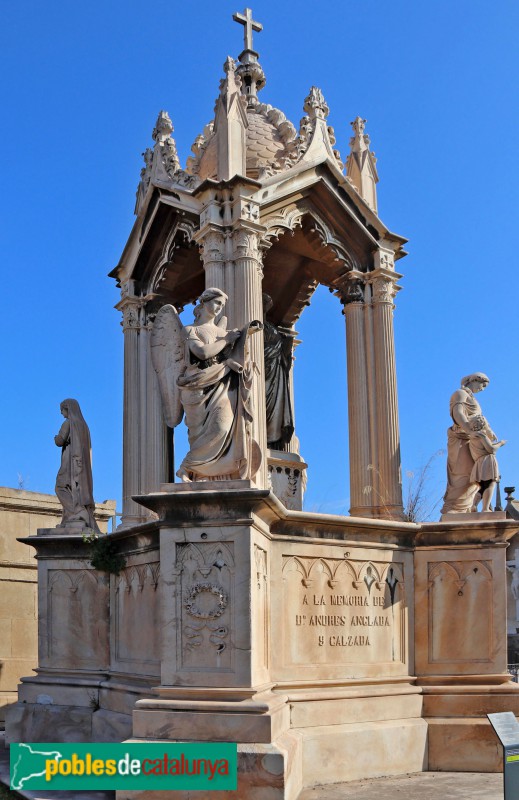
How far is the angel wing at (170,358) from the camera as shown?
10.5m

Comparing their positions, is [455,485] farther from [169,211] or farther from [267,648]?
[169,211]

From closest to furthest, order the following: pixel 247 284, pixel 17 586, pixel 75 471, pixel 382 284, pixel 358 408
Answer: pixel 75 471 → pixel 247 284 → pixel 358 408 → pixel 382 284 → pixel 17 586

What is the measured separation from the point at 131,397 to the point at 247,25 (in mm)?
6550

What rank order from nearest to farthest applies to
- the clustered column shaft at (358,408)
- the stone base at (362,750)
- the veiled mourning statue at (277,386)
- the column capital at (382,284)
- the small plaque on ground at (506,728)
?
the small plaque on ground at (506,728)
the stone base at (362,750)
the clustered column shaft at (358,408)
the column capital at (382,284)
the veiled mourning statue at (277,386)

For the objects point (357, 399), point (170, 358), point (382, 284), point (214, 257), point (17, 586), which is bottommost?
point (17, 586)

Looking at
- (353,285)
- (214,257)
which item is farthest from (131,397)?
(353,285)

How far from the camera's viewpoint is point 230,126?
1492cm

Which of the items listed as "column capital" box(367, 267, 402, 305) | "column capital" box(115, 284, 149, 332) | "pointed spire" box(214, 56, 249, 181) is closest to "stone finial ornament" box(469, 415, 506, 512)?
"column capital" box(367, 267, 402, 305)

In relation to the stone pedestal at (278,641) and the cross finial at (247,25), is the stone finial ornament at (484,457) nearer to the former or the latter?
the stone pedestal at (278,641)

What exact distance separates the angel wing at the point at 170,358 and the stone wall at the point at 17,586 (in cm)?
933

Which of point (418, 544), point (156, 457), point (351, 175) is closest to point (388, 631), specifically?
point (418, 544)

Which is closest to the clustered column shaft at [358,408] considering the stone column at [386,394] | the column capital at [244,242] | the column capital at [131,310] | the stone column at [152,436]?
the stone column at [386,394]

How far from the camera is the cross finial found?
1709 centimetres

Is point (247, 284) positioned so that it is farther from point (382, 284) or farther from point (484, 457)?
point (484, 457)
